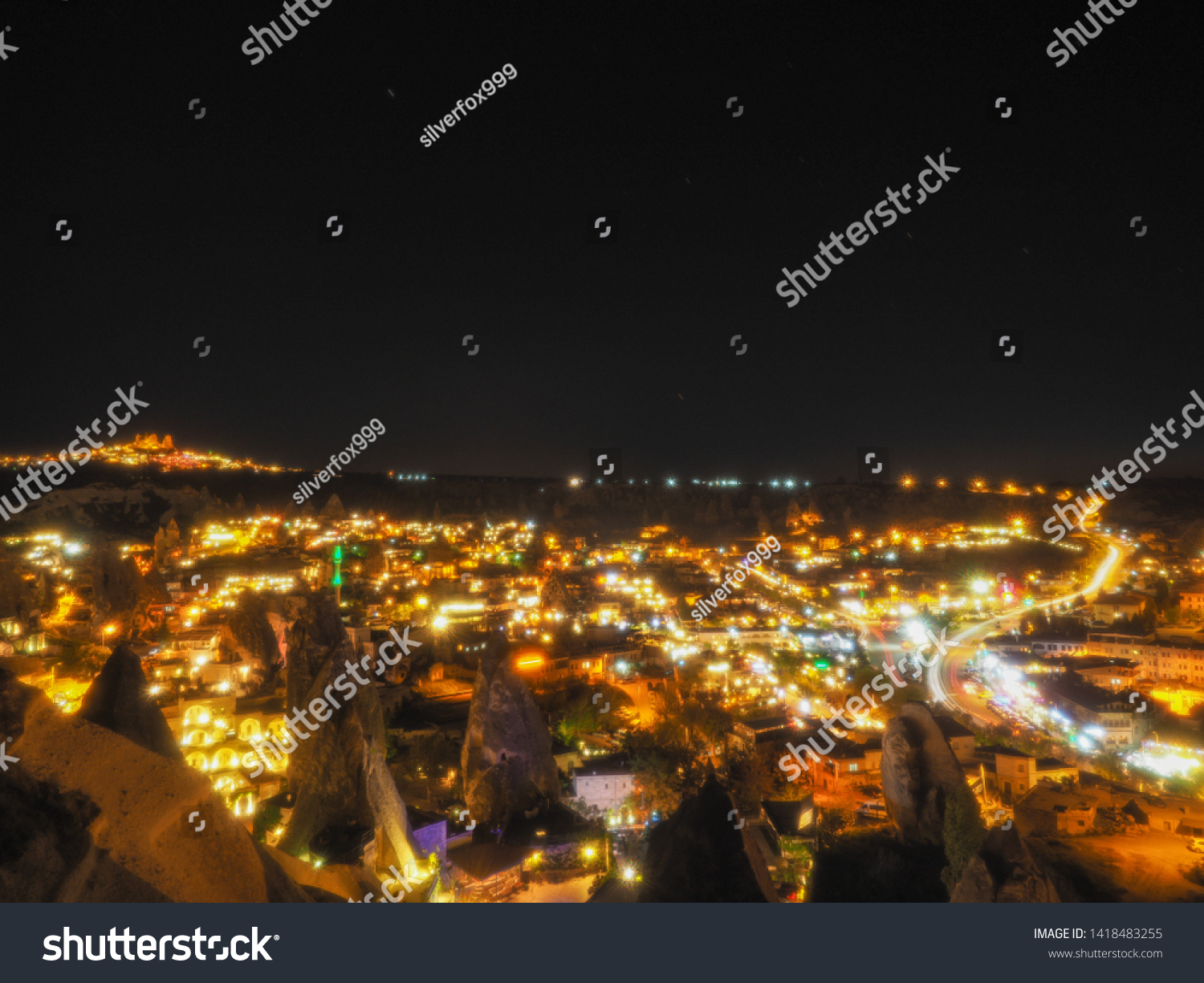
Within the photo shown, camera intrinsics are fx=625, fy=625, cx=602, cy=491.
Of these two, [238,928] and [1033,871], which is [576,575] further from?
[238,928]

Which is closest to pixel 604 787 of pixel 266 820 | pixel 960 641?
pixel 266 820

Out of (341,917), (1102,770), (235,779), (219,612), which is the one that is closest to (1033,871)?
(341,917)

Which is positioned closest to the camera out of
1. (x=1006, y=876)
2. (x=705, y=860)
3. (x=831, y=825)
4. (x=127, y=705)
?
(x=705, y=860)

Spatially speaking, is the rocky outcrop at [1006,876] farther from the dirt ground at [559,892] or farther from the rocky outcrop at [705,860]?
the dirt ground at [559,892]

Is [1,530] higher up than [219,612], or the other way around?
[1,530]

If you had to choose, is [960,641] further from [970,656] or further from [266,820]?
[266,820]

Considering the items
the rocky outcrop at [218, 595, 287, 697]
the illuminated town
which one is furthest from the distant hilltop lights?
the rocky outcrop at [218, 595, 287, 697]
